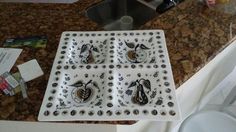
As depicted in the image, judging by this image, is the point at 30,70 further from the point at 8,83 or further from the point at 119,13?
the point at 119,13

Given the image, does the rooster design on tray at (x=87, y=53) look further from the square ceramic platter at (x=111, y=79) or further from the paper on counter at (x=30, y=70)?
the paper on counter at (x=30, y=70)

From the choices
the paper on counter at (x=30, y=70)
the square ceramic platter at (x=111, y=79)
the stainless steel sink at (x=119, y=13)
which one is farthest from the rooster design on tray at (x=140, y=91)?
the stainless steel sink at (x=119, y=13)

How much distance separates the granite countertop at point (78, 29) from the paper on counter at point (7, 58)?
0.07 feet

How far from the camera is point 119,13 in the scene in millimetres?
1530

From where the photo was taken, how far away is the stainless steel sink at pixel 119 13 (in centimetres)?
143

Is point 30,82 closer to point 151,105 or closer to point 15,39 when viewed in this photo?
point 15,39

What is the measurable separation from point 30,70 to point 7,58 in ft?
0.41

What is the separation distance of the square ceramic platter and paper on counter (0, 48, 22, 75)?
17 centimetres

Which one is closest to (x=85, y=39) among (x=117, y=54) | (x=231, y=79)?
(x=117, y=54)

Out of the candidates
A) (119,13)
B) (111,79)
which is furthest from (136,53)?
(119,13)

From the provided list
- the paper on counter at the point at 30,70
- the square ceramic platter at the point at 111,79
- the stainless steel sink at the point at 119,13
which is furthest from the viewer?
the stainless steel sink at the point at 119,13

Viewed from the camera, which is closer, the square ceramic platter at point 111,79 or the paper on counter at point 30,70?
the square ceramic platter at point 111,79

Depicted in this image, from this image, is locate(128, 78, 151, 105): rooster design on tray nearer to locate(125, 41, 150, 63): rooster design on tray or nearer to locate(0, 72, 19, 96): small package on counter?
locate(125, 41, 150, 63): rooster design on tray

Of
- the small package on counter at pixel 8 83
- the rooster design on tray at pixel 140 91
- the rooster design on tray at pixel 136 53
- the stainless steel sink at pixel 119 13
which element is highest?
the rooster design on tray at pixel 136 53
